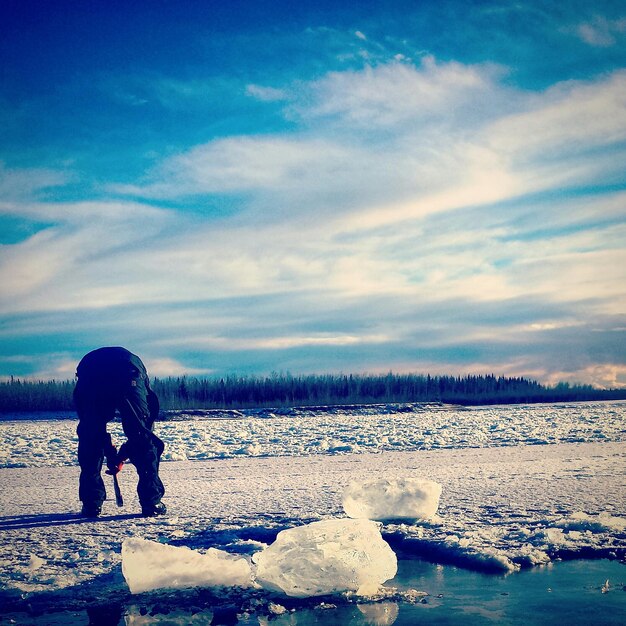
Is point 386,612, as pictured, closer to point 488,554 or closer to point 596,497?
point 488,554

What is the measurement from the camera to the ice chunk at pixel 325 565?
3.54 m

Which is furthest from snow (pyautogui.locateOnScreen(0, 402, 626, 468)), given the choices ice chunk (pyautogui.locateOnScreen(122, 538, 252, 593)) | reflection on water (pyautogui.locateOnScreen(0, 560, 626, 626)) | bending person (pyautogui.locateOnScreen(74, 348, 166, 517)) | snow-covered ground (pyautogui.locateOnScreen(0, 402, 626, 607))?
reflection on water (pyautogui.locateOnScreen(0, 560, 626, 626))

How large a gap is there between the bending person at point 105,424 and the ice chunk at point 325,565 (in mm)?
2191

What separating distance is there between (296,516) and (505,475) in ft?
9.78

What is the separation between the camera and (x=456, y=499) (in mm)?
6004

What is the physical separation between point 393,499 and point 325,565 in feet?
5.76

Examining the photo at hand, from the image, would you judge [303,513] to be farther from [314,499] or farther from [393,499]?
[393,499]

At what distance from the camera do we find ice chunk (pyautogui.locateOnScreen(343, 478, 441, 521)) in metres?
5.12

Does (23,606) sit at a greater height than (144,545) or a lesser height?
lesser

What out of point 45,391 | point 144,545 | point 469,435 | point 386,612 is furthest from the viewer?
point 45,391

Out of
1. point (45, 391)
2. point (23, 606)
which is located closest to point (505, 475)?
point (23, 606)

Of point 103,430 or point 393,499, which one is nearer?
point 393,499

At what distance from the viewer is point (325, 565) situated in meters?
3.56

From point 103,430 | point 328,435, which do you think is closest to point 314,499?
point 103,430
